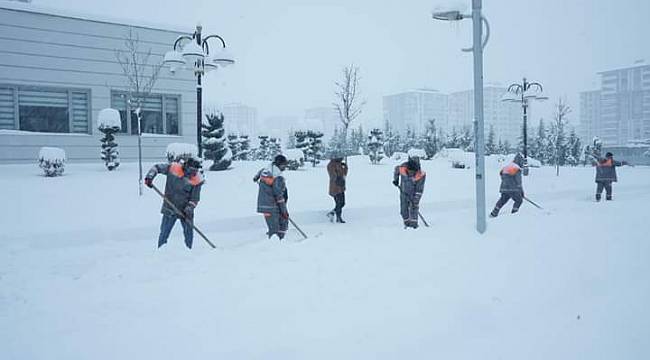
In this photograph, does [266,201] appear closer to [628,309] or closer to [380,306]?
[380,306]

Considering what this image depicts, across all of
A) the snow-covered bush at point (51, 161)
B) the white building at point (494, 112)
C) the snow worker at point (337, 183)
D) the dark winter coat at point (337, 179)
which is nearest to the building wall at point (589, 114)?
the white building at point (494, 112)

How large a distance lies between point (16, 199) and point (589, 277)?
11070mm

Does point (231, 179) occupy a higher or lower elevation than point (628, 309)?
higher

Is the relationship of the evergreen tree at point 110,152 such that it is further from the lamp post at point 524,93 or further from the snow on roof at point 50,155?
the lamp post at point 524,93

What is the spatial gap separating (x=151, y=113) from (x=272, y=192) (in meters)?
12.3

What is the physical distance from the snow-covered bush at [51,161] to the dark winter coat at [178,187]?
7.92 meters

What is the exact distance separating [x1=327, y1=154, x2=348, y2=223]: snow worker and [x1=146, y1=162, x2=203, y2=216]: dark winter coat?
3.88 m

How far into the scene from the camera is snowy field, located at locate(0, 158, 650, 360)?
3902mm

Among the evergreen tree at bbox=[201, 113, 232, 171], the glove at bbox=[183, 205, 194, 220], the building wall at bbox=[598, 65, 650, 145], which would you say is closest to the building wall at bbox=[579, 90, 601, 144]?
the building wall at bbox=[598, 65, 650, 145]

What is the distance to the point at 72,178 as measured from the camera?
13320mm

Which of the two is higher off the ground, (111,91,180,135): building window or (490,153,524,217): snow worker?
(111,91,180,135): building window

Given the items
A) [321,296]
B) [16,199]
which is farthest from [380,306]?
[16,199]

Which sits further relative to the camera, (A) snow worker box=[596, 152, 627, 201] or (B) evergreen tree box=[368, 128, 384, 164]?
(B) evergreen tree box=[368, 128, 384, 164]

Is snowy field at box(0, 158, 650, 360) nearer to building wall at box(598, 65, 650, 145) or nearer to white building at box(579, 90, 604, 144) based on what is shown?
building wall at box(598, 65, 650, 145)
